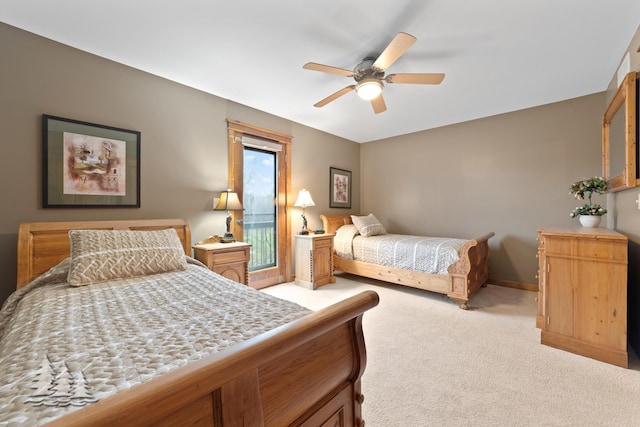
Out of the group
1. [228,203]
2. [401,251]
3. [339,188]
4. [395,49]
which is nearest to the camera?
[395,49]

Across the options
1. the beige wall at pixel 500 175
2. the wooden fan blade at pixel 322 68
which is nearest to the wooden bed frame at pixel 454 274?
the beige wall at pixel 500 175

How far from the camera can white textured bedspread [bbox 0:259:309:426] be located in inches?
29.2

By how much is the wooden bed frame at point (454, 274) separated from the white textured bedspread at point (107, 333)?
2.56m

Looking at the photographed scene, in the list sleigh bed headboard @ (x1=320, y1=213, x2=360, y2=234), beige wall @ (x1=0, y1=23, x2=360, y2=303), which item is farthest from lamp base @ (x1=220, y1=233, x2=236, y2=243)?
sleigh bed headboard @ (x1=320, y1=213, x2=360, y2=234)

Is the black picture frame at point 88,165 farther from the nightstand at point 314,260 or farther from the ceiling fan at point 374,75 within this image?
the nightstand at point 314,260

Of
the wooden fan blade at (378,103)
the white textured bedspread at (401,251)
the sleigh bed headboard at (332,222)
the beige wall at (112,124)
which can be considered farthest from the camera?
the sleigh bed headboard at (332,222)

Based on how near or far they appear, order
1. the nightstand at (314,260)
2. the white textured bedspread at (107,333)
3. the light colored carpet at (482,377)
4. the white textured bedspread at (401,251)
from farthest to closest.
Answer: the nightstand at (314,260)
the white textured bedspread at (401,251)
the light colored carpet at (482,377)
the white textured bedspread at (107,333)

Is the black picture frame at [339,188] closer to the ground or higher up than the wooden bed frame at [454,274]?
higher up

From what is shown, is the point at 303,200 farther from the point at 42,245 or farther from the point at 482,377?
the point at 482,377

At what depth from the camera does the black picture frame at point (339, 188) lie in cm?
507

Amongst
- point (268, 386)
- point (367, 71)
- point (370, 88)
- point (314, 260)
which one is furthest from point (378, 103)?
point (268, 386)

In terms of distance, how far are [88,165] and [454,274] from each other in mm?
4046

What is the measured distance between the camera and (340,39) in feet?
7.48

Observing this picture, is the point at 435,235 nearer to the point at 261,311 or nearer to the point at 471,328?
the point at 471,328
